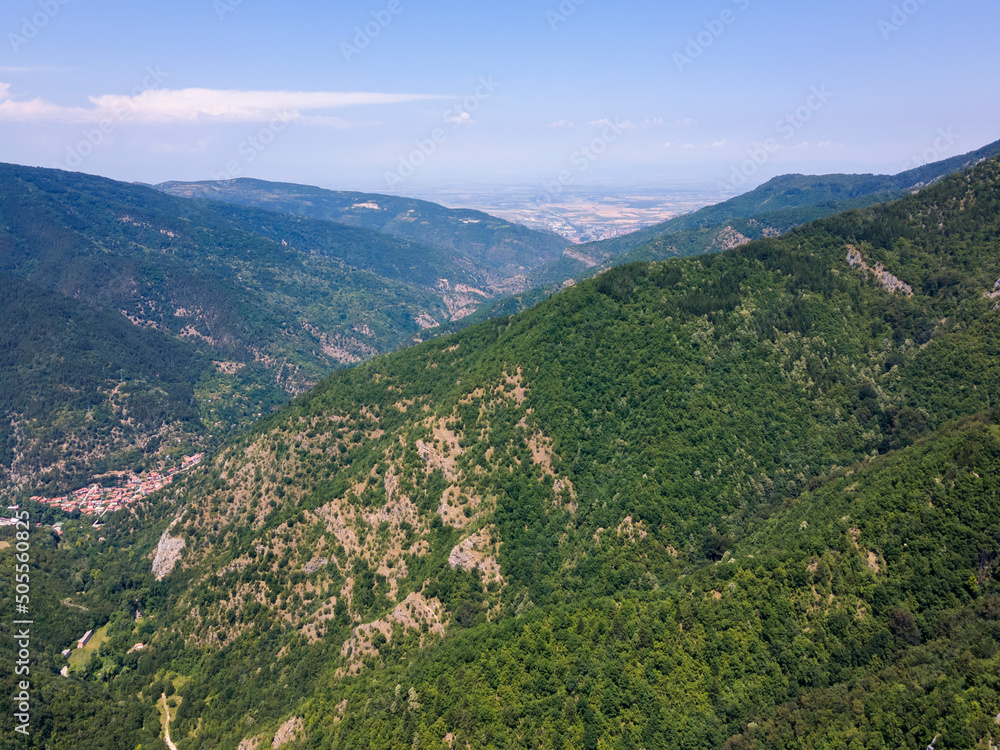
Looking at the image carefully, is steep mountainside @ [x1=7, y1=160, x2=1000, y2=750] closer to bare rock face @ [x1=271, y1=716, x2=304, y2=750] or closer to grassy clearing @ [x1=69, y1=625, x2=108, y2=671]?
bare rock face @ [x1=271, y1=716, x2=304, y2=750]

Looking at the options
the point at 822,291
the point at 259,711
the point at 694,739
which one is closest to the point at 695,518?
the point at 694,739

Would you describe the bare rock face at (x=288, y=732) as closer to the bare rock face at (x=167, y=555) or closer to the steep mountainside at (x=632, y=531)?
the steep mountainside at (x=632, y=531)

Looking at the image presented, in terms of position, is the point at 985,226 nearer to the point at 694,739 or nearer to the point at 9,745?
the point at 694,739

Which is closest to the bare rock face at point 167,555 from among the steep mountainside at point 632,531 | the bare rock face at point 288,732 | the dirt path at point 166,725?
the steep mountainside at point 632,531

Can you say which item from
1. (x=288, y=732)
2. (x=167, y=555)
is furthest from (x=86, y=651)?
(x=288, y=732)

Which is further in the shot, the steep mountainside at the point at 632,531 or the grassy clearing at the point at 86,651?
the grassy clearing at the point at 86,651

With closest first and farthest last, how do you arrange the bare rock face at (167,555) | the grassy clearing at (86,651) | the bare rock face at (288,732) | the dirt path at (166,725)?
1. the bare rock face at (288,732)
2. the dirt path at (166,725)
3. the grassy clearing at (86,651)
4. the bare rock face at (167,555)

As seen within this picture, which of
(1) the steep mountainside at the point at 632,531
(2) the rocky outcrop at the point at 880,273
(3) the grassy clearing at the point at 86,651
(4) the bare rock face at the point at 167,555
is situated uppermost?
(2) the rocky outcrop at the point at 880,273

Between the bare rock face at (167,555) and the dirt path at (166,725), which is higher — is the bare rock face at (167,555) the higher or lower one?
the higher one
